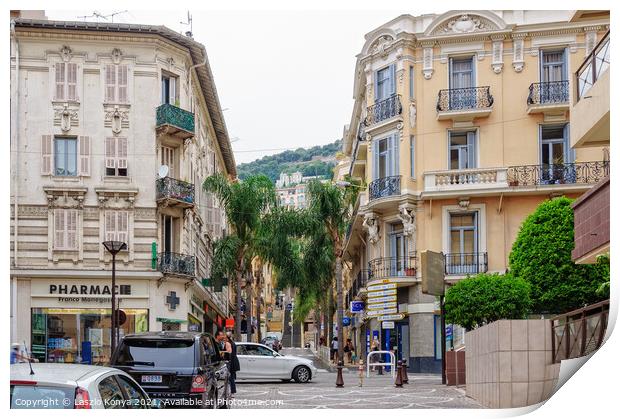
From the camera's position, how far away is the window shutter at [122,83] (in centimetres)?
1998

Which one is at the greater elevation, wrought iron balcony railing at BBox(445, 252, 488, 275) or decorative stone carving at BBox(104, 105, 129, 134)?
decorative stone carving at BBox(104, 105, 129, 134)

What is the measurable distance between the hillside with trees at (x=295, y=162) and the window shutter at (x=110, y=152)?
3348mm

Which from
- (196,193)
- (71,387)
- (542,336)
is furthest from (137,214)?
(71,387)

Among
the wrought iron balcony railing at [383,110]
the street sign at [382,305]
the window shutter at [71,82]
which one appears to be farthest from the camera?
the wrought iron balcony railing at [383,110]

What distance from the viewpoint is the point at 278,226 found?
3606 cm

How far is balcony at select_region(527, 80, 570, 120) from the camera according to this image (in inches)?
1171

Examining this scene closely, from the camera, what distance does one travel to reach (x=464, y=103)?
3111cm

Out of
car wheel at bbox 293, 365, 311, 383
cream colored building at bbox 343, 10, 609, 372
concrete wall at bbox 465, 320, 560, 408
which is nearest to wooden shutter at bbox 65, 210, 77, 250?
concrete wall at bbox 465, 320, 560, 408

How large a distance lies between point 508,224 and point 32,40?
53.5ft

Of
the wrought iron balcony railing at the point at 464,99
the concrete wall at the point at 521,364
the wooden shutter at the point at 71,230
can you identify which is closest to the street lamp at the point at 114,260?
the wooden shutter at the point at 71,230

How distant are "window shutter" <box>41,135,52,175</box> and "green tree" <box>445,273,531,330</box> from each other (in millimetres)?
8717

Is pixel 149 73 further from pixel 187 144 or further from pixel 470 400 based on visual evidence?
pixel 470 400

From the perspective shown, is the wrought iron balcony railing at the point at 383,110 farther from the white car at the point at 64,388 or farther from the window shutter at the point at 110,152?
the white car at the point at 64,388

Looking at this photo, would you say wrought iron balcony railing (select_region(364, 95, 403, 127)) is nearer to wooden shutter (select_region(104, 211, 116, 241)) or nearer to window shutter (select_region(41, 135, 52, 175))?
wooden shutter (select_region(104, 211, 116, 241))
